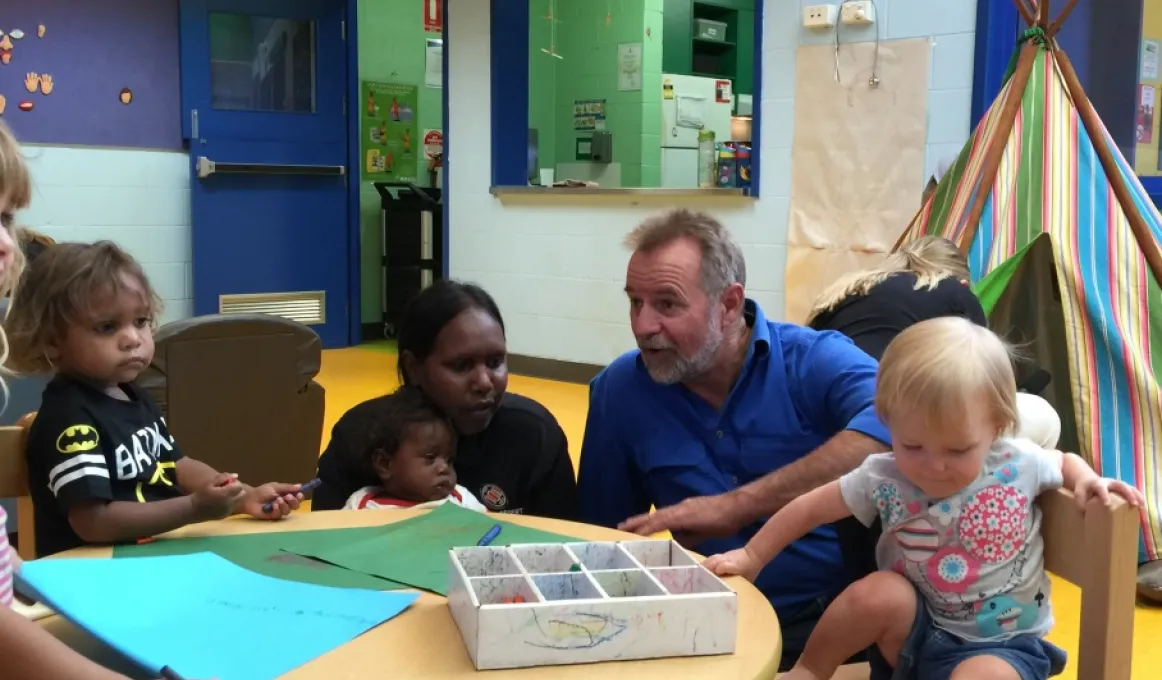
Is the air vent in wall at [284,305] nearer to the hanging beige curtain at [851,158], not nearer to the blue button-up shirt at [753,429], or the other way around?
the hanging beige curtain at [851,158]

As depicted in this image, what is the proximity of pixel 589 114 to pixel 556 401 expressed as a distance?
274cm

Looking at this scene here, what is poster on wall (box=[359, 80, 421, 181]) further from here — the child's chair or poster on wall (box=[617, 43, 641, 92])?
the child's chair

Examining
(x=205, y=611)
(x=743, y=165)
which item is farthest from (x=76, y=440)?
(x=743, y=165)

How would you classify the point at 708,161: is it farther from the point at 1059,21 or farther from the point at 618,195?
the point at 1059,21

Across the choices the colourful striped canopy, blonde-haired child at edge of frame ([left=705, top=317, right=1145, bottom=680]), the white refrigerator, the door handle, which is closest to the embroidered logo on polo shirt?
blonde-haired child at edge of frame ([left=705, top=317, right=1145, bottom=680])

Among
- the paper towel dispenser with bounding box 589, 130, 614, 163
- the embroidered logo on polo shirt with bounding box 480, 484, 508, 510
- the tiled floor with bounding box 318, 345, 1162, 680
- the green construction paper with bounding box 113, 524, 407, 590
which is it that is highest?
the paper towel dispenser with bounding box 589, 130, 614, 163

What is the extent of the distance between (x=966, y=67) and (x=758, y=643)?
398cm

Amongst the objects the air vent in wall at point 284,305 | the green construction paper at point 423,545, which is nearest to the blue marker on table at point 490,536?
the green construction paper at point 423,545

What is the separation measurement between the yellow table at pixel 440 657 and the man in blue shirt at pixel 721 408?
22.4 inches

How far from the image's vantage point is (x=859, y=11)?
4789 millimetres

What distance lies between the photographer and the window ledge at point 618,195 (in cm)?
542

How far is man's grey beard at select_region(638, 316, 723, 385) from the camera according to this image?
1867 millimetres

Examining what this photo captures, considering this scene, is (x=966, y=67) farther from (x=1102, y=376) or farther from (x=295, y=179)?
(x=295, y=179)

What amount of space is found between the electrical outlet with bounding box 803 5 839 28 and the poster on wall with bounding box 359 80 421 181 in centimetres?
357
